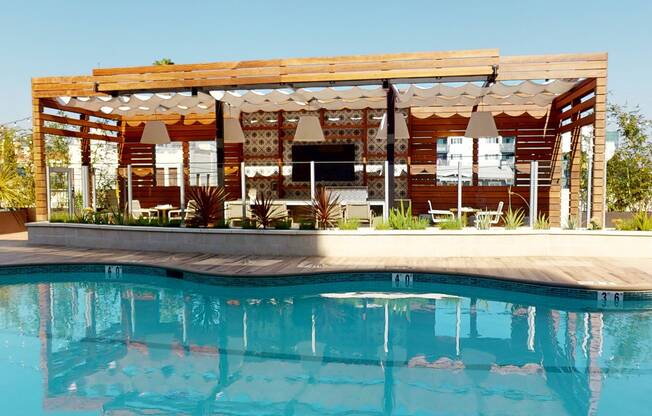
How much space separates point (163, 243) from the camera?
34.6 feet

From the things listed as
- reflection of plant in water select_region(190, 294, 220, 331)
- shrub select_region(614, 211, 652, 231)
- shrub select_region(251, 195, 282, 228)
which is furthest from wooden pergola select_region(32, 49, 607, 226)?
reflection of plant in water select_region(190, 294, 220, 331)

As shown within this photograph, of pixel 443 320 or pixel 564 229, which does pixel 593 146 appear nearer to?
pixel 564 229

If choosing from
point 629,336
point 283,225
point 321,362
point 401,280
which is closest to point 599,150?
point 629,336

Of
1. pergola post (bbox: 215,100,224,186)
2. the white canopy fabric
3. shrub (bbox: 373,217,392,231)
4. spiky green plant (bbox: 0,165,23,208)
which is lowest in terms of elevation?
shrub (bbox: 373,217,392,231)

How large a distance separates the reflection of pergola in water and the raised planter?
2.08 metres

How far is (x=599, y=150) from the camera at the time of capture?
9.46 metres

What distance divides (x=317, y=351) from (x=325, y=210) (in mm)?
4378

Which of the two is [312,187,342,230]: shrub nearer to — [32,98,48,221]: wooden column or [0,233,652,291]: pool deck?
[0,233,652,291]: pool deck

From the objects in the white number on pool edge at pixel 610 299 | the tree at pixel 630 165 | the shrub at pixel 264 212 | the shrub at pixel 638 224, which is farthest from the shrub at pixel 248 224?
the tree at pixel 630 165

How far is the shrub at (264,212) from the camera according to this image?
397 inches

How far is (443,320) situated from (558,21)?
54.1 ft

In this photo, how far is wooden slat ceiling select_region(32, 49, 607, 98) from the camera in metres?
9.42

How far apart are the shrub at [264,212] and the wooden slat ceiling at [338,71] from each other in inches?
99.6

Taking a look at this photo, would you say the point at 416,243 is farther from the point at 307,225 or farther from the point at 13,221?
the point at 13,221
